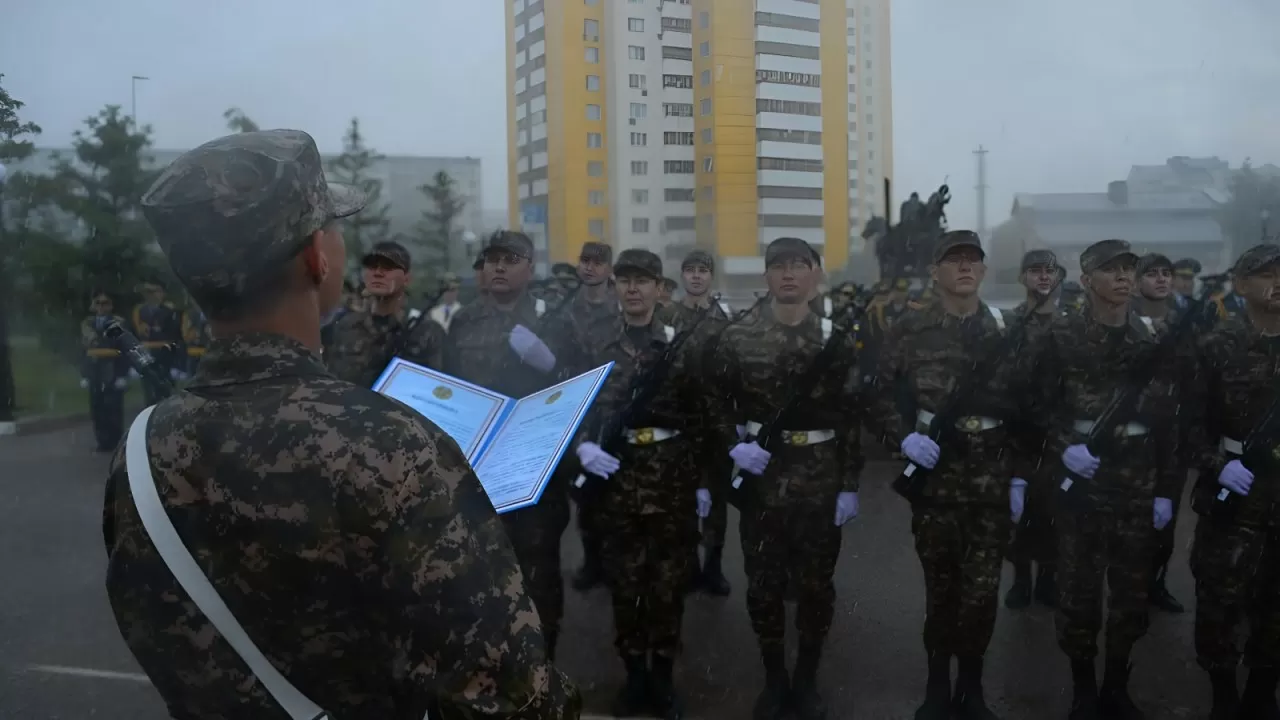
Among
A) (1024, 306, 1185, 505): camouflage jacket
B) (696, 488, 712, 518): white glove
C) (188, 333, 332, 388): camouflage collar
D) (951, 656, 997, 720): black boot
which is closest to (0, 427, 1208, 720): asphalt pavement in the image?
(951, 656, 997, 720): black boot

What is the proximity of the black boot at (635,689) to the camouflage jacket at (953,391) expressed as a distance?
1368 mm

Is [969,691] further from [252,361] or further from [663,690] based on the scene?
[252,361]

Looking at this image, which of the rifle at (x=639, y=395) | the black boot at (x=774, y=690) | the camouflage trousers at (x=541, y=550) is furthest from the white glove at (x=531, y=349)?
the black boot at (x=774, y=690)

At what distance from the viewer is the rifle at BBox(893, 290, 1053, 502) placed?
347cm

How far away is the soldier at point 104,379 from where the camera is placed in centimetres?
946

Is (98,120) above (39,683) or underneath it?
above

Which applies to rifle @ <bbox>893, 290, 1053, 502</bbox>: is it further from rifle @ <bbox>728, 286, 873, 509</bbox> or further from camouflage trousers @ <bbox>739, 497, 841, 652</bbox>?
rifle @ <bbox>728, 286, 873, 509</bbox>

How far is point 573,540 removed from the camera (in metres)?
6.45

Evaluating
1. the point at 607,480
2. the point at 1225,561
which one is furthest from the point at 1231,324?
the point at 607,480

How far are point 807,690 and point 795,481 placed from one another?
33.2 inches

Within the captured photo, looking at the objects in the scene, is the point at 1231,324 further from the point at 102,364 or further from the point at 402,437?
the point at 102,364

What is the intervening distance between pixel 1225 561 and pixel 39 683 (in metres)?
5.08

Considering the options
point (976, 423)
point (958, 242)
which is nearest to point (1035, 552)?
point (976, 423)

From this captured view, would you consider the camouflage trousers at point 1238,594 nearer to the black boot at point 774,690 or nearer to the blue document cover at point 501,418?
the black boot at point 774,690
